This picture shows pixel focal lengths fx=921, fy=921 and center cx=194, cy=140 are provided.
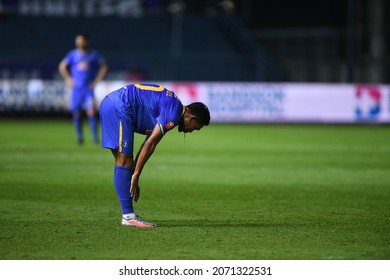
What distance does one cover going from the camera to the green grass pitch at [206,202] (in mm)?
8516

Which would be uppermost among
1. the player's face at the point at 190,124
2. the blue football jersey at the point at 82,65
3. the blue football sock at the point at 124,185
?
the blue football jersey at the point at 82,65

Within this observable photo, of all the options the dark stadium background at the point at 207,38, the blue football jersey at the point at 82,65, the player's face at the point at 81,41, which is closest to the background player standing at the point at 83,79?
the blue football jersey at the point at 82,65

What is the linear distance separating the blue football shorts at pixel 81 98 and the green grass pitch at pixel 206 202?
37.4 inches

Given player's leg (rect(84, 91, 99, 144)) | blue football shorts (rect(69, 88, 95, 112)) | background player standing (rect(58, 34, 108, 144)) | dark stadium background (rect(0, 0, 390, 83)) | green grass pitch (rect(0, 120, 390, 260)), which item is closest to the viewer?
green grass pitch (rect(0, 120, 390, 260))

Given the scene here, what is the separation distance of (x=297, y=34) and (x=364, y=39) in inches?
134

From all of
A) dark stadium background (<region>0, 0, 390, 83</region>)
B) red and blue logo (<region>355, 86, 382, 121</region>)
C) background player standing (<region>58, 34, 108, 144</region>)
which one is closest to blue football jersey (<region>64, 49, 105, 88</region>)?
background player standing (<region>58, 34, 108, 144</region>)

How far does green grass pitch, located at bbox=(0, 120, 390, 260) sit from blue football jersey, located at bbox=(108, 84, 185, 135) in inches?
Answer: 44.8

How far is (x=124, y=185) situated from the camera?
9742mm

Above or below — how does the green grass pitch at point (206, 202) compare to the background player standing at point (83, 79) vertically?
below

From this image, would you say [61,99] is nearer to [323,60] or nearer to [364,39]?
[323,60]

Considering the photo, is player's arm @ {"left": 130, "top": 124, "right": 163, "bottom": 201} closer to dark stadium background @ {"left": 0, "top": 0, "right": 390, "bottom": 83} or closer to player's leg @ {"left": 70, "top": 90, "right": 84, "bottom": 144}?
player's leg @ {"left": 70, "top": 90, "right": 84, "bottom": 144}

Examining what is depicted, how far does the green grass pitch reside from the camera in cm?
852

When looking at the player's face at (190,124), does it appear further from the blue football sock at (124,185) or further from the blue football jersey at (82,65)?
the blue football jersey at (82,65)

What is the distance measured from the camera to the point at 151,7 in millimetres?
43344
